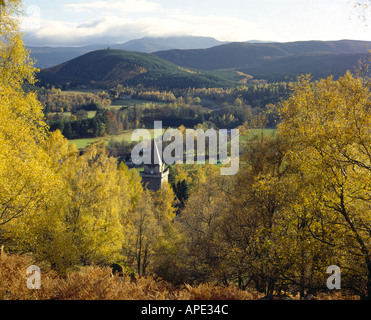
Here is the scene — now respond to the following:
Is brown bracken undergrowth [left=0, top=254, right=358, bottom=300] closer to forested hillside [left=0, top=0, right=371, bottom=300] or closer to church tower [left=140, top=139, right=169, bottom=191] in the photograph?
forested hillside [left=0, top=0, right=371, bottom=300]

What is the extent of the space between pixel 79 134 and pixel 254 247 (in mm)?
98477

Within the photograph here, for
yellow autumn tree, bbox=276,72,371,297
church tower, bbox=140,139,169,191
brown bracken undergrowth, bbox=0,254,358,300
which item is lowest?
church tower, bbox=140,139,169,191

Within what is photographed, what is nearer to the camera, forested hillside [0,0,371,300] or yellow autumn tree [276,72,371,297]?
yellow autumn tree [276,72,371,297]

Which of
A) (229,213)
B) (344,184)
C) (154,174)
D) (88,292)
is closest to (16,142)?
(88,292)

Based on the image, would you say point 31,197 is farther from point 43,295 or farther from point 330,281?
point 330,281

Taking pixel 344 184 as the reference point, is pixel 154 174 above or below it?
below

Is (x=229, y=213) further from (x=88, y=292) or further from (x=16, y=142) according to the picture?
(x=16, y=142)

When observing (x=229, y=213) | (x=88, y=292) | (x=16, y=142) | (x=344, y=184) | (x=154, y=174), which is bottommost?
(x=154, y=174)

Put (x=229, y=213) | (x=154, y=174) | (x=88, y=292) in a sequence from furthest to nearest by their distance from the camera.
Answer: (x=154, y=174) → (x=229, y=213) → (x=88, y=292)

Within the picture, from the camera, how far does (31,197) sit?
Result: 41.5 ft

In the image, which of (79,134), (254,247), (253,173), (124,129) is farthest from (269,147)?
(124,129)

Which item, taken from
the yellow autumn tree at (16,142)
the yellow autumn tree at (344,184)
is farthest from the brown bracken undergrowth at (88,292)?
the yellow autumn tree at (16,142)

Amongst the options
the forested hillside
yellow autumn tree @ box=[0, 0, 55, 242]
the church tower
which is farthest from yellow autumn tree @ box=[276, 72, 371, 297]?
the church tower

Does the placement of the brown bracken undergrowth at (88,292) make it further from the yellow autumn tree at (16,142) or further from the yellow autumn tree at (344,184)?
the yellow autumn tree at (16,142)
